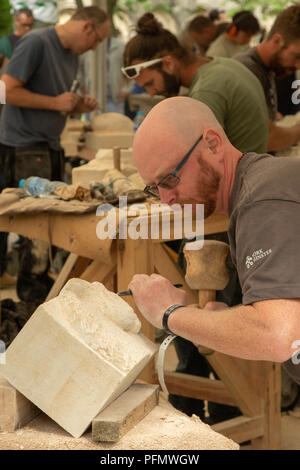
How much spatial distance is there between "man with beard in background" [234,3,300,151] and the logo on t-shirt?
2112mm

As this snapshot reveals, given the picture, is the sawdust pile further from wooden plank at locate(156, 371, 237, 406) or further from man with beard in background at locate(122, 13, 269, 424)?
wooden plank at locate(156, 371, 237, 406)

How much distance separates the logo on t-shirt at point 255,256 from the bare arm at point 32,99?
294 cm

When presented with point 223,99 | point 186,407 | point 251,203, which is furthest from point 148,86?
point 251,203

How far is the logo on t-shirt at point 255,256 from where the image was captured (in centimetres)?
140

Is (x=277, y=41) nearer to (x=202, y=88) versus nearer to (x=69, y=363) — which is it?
(x=202, y=88)

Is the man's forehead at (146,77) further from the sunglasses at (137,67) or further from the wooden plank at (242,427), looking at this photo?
the wooden plank at (242,427)

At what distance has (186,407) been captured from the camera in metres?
3.27

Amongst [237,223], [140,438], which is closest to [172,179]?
[237,223]

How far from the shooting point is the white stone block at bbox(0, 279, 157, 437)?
5.40 feet

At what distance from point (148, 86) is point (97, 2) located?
3.46 meters

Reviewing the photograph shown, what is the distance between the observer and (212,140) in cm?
163

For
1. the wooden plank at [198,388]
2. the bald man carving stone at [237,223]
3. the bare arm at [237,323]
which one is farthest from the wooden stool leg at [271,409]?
the bare arm at [237,323]

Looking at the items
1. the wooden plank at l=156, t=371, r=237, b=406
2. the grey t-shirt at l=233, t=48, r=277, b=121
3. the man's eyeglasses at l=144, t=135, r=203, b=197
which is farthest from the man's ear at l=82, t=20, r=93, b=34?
the man's eyeglasses at l=144, t=135, r=203, b=197

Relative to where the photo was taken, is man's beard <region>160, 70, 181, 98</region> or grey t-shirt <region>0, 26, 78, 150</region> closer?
man's beard <region>160, 70, 181, 98</region>
